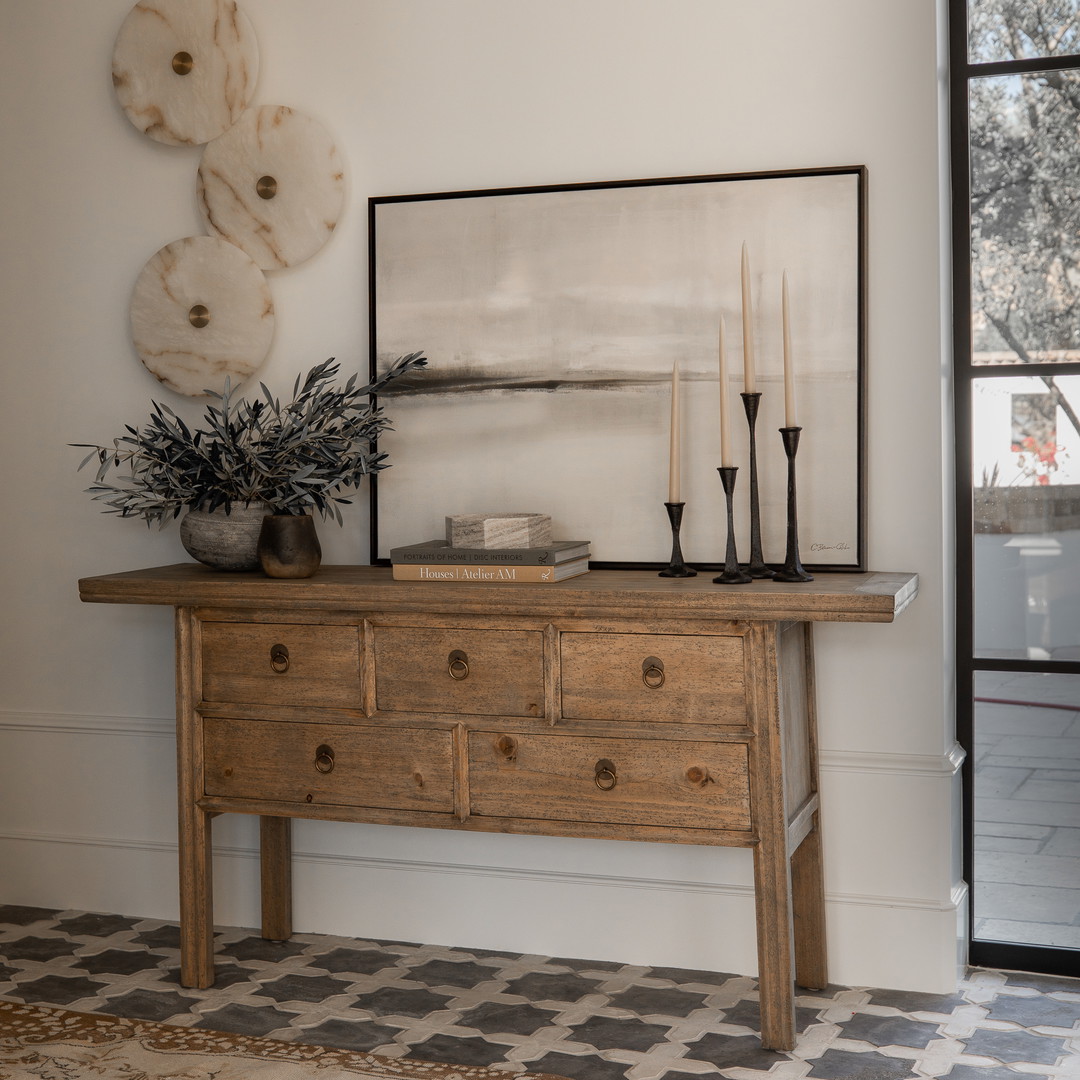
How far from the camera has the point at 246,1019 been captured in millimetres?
Result: 2502

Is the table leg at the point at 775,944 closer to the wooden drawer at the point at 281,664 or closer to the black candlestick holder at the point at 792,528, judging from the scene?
the black candlestick holder at the point at 792,528

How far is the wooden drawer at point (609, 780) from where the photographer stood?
7.47 ft

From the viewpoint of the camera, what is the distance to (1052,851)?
2703mm

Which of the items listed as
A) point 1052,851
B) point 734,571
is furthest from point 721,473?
point 1052,851

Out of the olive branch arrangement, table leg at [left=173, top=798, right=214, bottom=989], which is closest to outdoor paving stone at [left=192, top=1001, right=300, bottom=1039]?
table leg at [left=173, top=798, right=214, bottom=989]

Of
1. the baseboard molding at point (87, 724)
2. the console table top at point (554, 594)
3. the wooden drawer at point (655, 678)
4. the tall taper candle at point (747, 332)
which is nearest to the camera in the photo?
the console table top at point (554, 594)

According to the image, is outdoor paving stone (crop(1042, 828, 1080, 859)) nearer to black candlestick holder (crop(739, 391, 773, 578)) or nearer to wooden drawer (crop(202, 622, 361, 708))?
black candlestick holder (crop(739, 391, 773, 578))

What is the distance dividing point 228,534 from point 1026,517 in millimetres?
1714

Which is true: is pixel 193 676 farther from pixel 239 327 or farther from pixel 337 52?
pixel 337 52

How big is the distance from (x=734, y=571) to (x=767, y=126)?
0.97 meters

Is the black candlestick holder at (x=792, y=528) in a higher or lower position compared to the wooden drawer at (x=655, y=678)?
higher

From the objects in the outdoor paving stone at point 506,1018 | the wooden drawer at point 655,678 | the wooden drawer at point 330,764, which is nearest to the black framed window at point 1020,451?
the wooden drawer at point 655,678

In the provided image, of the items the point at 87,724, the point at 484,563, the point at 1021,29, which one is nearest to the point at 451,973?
the point at 484,563

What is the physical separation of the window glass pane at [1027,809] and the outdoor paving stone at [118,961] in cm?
187
